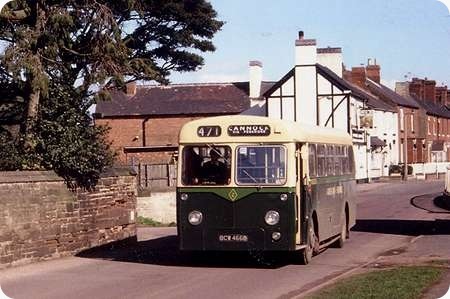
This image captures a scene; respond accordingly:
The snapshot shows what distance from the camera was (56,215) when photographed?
18266 mm

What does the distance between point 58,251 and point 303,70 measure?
3650 cm

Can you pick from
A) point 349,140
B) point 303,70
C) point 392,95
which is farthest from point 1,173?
point 392,95

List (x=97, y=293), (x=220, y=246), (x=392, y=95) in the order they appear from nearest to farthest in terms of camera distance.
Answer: (x=97, y=293), (x=220, y=246), (x=392, y=95)

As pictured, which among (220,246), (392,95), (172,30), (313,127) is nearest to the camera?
(220,246)

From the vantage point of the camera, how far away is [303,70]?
5316 cm

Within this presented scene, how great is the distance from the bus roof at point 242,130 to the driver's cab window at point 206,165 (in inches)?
6.8

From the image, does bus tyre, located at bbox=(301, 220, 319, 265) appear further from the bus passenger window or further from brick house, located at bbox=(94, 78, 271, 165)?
brick house, located at bbox=(94, 78, 271, 165)

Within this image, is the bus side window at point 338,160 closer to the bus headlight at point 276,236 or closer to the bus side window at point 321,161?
the bus side window at point 321,161

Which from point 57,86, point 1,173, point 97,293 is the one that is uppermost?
point 57,86

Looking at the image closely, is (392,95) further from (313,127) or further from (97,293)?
(97,293)

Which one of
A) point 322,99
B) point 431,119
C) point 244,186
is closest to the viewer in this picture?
point 244,186

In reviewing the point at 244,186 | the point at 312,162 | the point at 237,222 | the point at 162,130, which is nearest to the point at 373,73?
the point at 162,130

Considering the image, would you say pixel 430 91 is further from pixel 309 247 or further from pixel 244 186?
pixel 244 186

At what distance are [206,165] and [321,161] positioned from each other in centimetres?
313
